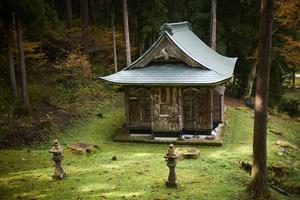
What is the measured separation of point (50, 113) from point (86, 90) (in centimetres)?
606

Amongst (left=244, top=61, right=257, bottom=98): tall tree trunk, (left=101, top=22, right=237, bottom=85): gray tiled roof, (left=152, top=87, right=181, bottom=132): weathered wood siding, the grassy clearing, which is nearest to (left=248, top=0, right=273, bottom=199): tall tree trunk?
the grassy clearing

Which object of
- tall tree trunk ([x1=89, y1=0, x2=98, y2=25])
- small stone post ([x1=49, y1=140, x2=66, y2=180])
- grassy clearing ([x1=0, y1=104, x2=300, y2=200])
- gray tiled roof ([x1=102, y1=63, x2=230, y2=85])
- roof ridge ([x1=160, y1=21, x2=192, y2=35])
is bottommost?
grassy clearing ([x1=0, y1=104, x2=300, y2=200])

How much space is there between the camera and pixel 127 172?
1306 centimetres

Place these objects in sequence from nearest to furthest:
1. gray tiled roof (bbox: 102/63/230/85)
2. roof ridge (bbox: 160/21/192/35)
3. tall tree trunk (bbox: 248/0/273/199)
Result: tall tree trunk (bbox: 248/0/273/199) < gray tiled roof (bbox: 102/63/230/85) < roof ridge (bbox: 160/21/192/35)

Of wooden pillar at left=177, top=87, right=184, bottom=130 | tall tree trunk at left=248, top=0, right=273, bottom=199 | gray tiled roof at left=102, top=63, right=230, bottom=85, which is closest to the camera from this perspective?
tall tree trunk at left=248, top=0, right=273, bottom=199

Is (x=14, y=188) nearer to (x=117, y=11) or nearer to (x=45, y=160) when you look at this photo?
(x=45, y=160)

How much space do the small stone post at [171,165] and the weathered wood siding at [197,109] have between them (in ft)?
25.3

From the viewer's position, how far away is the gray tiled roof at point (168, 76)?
58.9ft

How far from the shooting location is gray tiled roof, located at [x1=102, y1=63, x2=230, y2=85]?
58.9 ft

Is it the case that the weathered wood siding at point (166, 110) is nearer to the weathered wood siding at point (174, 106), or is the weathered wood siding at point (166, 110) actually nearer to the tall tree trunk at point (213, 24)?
the weathered wood siding at point (174, 106)

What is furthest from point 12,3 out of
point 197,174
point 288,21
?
point 288,21

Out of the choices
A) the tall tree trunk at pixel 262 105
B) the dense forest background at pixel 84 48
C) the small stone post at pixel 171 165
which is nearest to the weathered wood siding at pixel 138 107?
the dense forest background at pixel 84 48

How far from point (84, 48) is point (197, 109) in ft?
43.4

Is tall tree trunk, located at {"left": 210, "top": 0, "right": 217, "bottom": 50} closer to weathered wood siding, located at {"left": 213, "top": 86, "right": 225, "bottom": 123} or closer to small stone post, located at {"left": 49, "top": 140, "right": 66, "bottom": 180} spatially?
weathered wood siding, located at {"left": 213, "top": 86, "right": 225, "bottom": 123}
